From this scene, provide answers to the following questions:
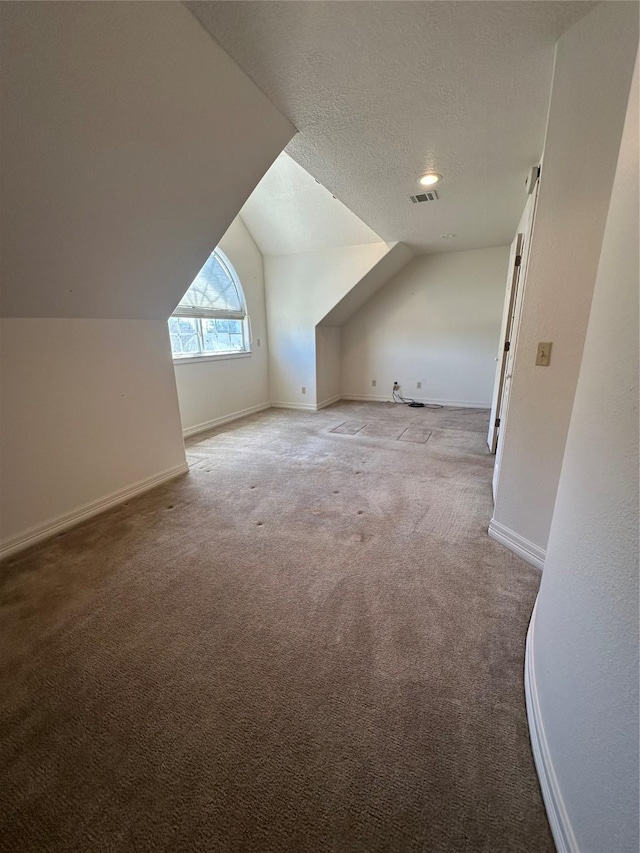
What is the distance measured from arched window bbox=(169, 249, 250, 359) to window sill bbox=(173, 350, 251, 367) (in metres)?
0.04

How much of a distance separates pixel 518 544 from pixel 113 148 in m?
2.90

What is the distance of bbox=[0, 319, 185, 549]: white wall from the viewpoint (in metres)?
1.96

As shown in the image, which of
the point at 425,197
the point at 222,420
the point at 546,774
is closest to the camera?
the point at 546,774

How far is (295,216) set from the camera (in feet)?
14.1

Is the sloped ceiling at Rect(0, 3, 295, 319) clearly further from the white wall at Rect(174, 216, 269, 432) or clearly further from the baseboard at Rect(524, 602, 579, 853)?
the baseboard at Rect(524, 602, 579, 853)

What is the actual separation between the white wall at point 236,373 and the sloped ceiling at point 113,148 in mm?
1824

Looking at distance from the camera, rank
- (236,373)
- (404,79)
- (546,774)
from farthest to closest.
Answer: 1. (236,373)
2. (404,79)
3. (546,774)

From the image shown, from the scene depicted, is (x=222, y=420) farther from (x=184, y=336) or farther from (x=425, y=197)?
(x=425, y=197)

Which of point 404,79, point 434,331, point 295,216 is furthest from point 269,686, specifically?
point 434,331

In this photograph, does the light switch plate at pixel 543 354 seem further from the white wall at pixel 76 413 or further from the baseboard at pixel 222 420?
the baseboard at pixel 222 420

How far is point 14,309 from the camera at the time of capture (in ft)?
6.11

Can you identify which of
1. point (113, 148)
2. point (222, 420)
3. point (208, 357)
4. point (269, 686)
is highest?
point (113, 148)

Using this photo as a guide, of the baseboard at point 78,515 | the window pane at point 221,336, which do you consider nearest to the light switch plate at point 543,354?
the baseboard at point 78,515

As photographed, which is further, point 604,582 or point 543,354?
point 543,354
